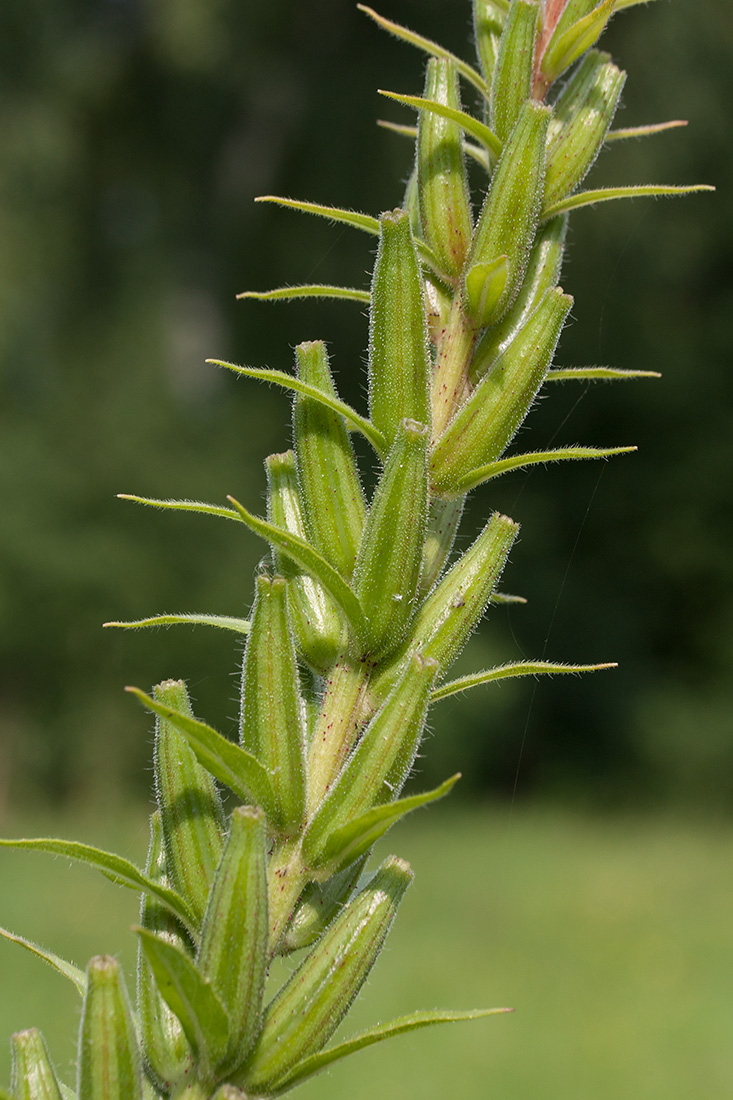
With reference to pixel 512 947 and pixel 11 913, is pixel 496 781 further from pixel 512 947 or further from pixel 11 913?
pixel 11 913

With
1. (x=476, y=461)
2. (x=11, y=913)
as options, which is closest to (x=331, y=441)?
(x=476, y=461)

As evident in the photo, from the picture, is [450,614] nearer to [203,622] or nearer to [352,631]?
[352,631]

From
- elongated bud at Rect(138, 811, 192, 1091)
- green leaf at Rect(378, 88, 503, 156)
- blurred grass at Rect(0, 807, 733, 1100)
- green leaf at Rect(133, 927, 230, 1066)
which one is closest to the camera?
green leaf at Rect(133, 927, 230, 1066)

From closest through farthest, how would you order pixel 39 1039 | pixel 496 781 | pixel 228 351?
pixel 39 1039
pixel 496 781
pixel 228 351

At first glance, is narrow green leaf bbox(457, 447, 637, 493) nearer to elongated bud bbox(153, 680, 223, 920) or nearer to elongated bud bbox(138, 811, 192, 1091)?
elongated bud bbox(153, 680, 223, 920)

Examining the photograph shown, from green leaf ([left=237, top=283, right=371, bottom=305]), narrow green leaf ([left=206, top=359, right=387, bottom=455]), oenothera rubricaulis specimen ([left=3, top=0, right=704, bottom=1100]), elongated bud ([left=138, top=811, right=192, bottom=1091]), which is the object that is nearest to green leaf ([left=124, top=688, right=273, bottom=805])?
oenothera rubricaulis specimen ([left=3, top=0, right=704, bottom=1100])

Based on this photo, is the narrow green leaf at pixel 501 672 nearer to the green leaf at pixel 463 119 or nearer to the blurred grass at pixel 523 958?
the green leaf at pixel 463 119
